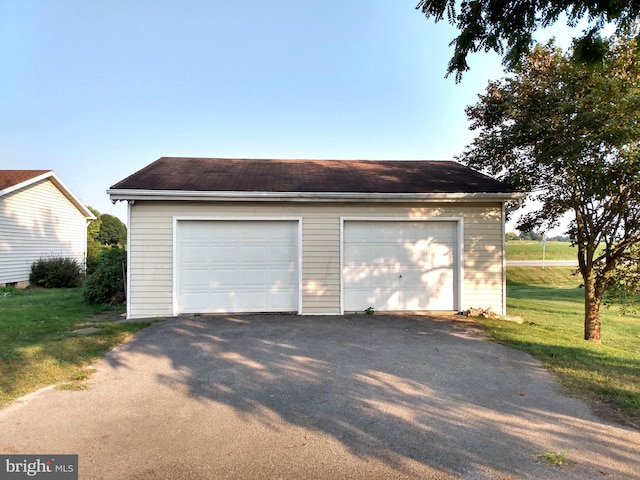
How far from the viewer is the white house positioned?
15.1m

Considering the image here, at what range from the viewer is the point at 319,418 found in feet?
10.9

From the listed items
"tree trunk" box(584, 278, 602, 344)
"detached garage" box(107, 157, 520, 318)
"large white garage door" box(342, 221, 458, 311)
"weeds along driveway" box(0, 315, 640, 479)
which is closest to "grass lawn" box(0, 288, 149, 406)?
"weeds along driveway" box(0, 315, 640, 479)

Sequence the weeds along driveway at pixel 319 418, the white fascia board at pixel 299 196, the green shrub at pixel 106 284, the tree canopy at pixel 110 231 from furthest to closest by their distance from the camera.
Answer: the tree canopy at pixel 110 231
the green shrub at pixel 106 284
the white fascia board at pixel 299 196
the weeds along driveway at pixel 319 418

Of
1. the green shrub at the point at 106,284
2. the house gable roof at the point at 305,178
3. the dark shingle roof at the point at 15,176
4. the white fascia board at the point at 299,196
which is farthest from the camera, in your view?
the dark shingle roof at the point at 15,176

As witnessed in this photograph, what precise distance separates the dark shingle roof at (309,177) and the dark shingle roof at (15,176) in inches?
384

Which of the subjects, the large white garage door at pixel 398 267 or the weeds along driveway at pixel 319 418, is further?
the large white garage door at pixel 398 267

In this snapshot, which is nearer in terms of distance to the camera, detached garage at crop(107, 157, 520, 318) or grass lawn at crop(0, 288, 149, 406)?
grass lawn at crop(0, 288, 149, 406)

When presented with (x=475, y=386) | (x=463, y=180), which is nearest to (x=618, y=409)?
(x=475, y=386)

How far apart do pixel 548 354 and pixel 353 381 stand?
3244 mm

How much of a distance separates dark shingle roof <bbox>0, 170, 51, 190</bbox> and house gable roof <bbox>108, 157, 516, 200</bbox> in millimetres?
9667

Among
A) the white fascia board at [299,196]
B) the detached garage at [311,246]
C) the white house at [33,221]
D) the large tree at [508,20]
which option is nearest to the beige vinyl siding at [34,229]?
the white house at [33,221]

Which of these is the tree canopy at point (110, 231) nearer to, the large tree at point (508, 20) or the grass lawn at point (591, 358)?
the grass lawn at point (591, 358)

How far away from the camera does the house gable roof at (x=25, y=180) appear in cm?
1502

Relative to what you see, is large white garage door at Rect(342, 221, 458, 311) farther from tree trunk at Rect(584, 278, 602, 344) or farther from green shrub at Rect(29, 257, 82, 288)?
green shrub at Rect(29, 257, 82, 288)
